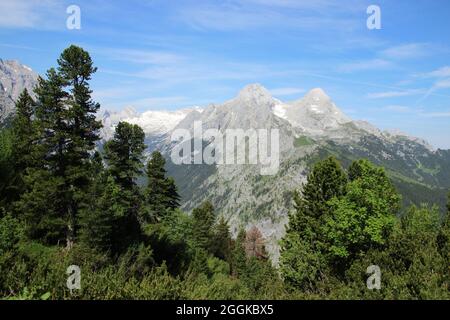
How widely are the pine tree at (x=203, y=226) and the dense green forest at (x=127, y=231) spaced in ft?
82.0

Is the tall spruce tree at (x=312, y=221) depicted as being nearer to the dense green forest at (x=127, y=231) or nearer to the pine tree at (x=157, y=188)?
the dense green forest at (x=127, y=231)

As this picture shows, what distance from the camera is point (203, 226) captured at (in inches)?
3327

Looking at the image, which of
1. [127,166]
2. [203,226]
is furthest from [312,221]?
[203,226]

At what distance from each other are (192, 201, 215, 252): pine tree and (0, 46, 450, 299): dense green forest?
2500 centimetres

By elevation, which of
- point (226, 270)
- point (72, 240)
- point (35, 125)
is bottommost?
point (226, 270)

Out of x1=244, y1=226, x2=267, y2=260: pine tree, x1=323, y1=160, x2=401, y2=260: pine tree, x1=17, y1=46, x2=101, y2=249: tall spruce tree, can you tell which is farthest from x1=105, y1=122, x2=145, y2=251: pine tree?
x1=244, y1=226, x2=267, y2=260: pine tree

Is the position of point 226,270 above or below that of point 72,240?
below

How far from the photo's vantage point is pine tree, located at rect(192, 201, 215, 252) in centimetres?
8150

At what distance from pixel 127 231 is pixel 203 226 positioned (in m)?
43.4

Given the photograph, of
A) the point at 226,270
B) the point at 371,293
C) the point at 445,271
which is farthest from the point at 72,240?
the point at 226,270

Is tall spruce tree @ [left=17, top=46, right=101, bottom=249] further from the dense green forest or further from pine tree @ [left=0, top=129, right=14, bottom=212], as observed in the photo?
pine tree @ [left=0, top=129, right=14, bottom=212]

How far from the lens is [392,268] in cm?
2214
